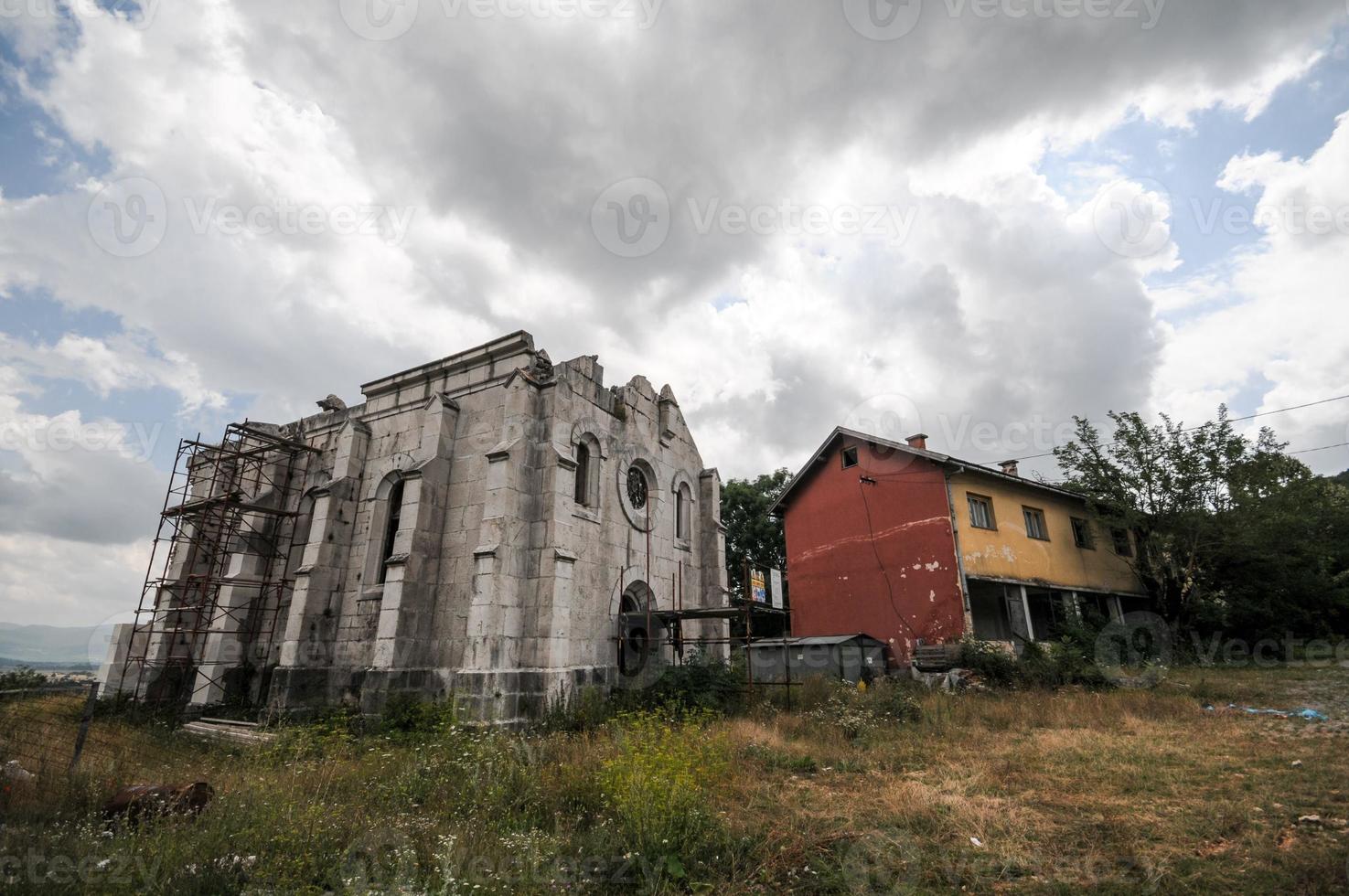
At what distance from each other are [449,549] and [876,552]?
1433 cm

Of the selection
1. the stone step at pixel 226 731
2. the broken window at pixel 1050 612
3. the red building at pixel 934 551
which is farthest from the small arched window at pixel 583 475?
the broken window at pixel 1050 612

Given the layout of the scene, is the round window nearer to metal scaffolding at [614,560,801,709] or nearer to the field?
metal scaffolding at [614,560,801,709]

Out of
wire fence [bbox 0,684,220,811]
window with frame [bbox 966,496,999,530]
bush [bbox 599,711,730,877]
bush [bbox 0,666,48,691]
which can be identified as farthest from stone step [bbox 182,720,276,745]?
window with frame [bbox 966,496,999,530]

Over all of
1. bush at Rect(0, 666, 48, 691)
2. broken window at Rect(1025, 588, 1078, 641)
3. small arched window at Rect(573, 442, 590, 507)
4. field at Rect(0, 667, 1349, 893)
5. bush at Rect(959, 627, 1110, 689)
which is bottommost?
field at Rect(0, 667, 1349, 893)

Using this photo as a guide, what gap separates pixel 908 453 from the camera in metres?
20.5

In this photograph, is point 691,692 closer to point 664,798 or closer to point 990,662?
point 664,798

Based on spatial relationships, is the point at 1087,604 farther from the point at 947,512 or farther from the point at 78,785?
the point at 78,785

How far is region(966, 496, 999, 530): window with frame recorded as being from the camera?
2000 cm

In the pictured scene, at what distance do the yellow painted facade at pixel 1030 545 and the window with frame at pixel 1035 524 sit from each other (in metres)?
0.12

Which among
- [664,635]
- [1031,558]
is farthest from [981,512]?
[664,635]

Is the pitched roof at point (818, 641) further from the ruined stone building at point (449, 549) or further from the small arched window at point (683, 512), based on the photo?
the small arched window at point (683, 512)

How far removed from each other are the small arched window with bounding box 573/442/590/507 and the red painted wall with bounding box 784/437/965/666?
11566 mm

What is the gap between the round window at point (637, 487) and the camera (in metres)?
15.1

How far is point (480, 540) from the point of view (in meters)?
11.8
